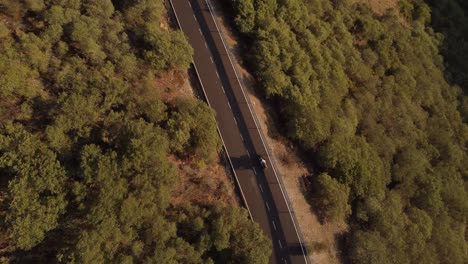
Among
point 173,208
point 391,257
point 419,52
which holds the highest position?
point 419,52

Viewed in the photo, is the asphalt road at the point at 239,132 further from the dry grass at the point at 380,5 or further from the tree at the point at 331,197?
the dry grass at the point at 380,5

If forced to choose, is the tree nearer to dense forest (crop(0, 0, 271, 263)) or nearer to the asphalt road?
the asphalt road

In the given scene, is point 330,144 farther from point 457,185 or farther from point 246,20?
point 457,185

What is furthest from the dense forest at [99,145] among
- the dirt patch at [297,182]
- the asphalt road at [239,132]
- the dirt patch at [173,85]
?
the dirt patch at [297,182]

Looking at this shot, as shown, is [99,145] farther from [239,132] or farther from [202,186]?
[239,132]

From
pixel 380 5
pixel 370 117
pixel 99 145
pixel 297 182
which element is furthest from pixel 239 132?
pixel 380 5

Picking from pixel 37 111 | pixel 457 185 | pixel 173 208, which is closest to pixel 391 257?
pixel 457 185

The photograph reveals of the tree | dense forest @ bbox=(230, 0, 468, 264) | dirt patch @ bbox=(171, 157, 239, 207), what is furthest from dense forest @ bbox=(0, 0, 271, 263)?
dense forest @ bbox=(230, 0, 468, 264)
